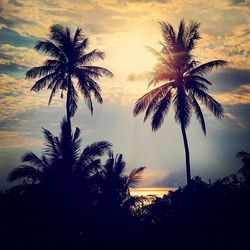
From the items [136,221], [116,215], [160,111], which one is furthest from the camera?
[160,111]

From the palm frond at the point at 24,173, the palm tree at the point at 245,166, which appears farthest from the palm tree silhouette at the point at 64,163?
the palm tree at the point at 245,166

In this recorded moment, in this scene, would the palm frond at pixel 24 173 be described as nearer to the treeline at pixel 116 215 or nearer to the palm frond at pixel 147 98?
the treeline at pixel 116 215

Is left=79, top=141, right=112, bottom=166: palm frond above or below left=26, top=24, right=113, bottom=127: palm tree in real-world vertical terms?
below

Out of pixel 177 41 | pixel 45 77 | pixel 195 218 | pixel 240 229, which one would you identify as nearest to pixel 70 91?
pixel 45 77

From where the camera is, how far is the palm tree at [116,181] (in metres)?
27.2

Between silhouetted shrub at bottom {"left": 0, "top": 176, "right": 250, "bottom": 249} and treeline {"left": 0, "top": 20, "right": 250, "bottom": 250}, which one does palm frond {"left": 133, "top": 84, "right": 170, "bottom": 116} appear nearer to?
treeline {"left": 0, "top": 20, "right": 250, "bottom": 250}

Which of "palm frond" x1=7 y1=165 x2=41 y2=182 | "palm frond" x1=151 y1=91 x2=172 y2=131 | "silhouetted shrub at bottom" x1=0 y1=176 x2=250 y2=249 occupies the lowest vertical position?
"silhouetted shrub at bottom" x1=0 y1=176 x2=250 y2=249

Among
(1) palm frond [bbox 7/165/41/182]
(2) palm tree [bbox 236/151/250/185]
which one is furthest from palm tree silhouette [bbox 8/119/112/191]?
(2) palm tree [bbox 236/151/250/185]

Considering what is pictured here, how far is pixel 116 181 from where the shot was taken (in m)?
28.0

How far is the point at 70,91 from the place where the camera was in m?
32.8

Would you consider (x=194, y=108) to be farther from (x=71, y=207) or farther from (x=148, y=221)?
(x=71, y=207)

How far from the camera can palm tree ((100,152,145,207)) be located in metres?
27.2

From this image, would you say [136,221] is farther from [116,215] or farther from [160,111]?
[160,111]

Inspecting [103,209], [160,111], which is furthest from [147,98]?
[103,209]
